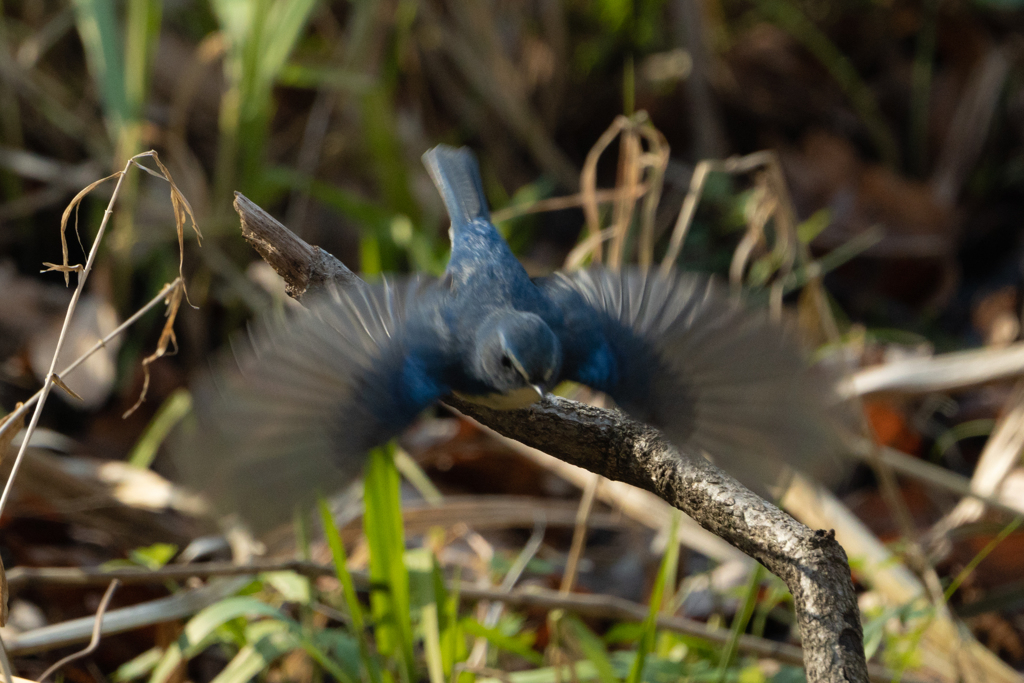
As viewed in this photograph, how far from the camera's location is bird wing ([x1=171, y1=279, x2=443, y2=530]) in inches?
62.4

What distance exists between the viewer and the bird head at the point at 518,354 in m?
1.69

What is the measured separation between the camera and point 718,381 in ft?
5.85

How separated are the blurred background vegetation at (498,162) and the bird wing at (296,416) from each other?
1.12 m

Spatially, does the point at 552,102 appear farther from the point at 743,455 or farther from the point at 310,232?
the point at 743,455

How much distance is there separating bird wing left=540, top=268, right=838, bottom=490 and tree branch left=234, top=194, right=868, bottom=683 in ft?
0.32

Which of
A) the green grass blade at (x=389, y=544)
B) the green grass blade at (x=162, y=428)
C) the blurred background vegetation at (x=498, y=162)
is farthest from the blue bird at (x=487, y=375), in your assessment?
the green grass blade at (x=162, y=428)

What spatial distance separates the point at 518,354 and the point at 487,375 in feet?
0.25

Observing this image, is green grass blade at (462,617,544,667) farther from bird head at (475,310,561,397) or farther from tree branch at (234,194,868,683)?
bird head at (475,310,561,397)

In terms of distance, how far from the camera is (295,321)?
163 centimetres

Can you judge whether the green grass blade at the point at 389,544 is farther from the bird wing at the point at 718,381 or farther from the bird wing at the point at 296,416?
the bird wing at the point at 718,381

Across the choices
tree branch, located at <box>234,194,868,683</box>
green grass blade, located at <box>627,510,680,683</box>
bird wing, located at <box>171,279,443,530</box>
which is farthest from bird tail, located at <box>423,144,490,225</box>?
green grass blade, located at <box>627,510,680,683</box>

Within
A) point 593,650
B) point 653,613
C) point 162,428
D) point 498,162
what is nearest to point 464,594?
point 593,650

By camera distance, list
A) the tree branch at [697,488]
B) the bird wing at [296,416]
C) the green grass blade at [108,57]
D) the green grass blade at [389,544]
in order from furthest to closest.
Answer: the green grass blade at [108,57], the green grass blade at [389,544], the bird wing at [296,416], the tree branch at [697,488]

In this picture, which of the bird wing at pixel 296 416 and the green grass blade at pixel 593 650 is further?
the green grass blade at pixel 593 650
